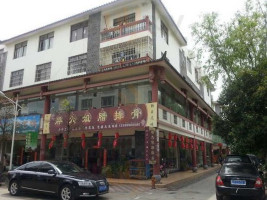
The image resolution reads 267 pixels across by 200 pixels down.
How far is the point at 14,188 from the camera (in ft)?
35.8

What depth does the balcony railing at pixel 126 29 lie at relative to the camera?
1764cm

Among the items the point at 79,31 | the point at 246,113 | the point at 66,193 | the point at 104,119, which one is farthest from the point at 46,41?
the point at 246,113

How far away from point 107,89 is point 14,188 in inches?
343

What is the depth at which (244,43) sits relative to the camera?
61.4 feet

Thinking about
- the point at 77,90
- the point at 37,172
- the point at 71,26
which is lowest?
the point at 37,172

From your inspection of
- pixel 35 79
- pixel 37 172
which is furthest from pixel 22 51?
pixel 37 172

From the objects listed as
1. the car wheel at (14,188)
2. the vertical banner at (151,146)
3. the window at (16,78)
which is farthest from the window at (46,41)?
the car wheel at (14,188)

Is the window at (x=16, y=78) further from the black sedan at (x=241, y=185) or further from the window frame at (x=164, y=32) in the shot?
the black sedan at (x=241, y=185)

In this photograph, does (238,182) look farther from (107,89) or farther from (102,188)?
(107,89)

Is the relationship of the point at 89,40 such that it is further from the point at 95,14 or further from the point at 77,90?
the point at 77,90

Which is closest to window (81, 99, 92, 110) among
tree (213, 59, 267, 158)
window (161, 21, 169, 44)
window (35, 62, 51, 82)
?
window (35, 62, 51, 82)

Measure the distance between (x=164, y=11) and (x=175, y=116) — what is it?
26.2ft

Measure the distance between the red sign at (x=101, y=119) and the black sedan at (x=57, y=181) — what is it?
16.0 ft

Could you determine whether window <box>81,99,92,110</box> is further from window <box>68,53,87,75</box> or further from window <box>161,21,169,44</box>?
window <box>161,21,169,44</box>
